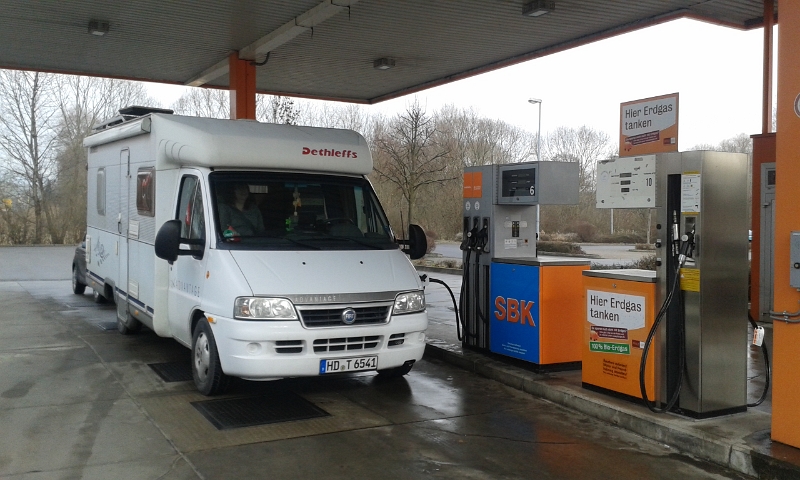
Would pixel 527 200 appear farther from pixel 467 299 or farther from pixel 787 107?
pixel 787 107

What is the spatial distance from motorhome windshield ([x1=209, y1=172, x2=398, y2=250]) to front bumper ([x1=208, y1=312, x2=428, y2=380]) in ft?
3.06

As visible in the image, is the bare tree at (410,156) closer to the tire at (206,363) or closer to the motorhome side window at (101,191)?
the motorhome side window at (101,191)

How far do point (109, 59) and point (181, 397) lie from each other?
10113mm

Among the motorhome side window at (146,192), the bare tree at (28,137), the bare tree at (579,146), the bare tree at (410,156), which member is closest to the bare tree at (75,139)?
the bare tree at (28,137)

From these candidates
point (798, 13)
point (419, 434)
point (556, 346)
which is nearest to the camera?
point (798, 13)

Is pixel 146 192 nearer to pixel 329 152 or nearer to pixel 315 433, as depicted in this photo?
pixel 329 152

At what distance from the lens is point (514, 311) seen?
26.2ft

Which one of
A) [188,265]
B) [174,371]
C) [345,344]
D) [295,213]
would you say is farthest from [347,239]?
[174,371]

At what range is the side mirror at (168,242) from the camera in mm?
7035

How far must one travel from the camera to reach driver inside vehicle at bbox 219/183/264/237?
7.18 m

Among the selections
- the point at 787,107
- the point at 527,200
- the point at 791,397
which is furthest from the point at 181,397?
the point at 787,107

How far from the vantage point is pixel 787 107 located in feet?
17.3

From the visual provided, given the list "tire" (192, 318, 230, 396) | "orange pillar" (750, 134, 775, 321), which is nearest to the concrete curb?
"tire" (192, 318, 230, 396)

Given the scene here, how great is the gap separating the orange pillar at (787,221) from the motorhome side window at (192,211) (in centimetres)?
506
